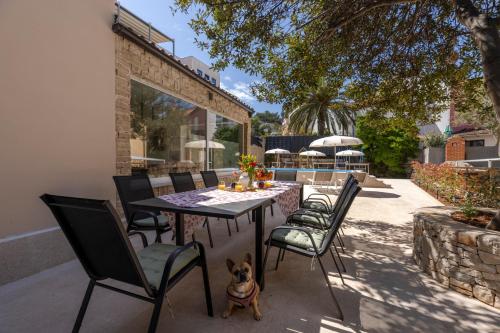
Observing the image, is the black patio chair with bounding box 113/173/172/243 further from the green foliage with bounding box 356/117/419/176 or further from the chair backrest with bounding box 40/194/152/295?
the green foliage with bounding box 356/117/419/176

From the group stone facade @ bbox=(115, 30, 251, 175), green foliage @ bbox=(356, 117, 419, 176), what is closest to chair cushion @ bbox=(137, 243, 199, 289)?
stone facade @ bbox=(115, 30, 251, 175)

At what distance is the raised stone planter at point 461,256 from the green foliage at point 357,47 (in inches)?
98.6

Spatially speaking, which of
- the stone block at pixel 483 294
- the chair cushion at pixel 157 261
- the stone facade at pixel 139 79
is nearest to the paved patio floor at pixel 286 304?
the stone block at pixel 483 294

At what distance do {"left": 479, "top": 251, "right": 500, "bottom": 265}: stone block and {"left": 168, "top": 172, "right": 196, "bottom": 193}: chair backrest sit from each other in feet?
12.4

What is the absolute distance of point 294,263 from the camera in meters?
3.22

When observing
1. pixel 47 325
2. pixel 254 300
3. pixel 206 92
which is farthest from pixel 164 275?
pixel 206 92

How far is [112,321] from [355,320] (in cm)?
204

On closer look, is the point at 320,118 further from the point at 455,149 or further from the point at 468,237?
the point at 468,237

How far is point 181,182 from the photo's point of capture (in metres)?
4.20

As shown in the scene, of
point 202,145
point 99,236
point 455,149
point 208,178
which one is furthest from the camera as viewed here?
point 455,149

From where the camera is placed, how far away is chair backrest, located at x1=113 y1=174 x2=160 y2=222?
3.21 meters

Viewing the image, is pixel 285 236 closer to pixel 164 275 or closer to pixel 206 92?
pixel 164 275

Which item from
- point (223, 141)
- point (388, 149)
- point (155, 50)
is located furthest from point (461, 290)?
point (388, 149)

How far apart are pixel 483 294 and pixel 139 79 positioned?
216 inches
